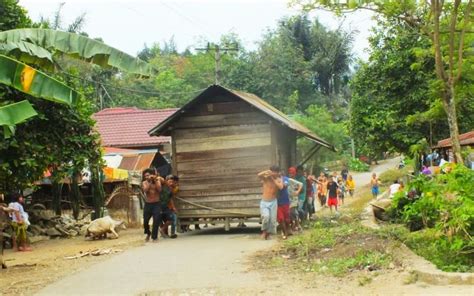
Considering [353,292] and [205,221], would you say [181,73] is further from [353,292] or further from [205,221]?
[353,292]

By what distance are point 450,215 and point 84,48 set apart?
6.23 m

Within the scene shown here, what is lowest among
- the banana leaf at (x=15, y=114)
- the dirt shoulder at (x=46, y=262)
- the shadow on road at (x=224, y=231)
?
the shadow on road at (x=224, y=231)

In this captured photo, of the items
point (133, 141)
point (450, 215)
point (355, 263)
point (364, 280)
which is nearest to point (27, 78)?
point (364, 280)

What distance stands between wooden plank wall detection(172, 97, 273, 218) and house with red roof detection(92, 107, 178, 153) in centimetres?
1247

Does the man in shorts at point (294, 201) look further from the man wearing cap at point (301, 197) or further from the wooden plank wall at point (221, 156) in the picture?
the wooden plank wall at point (221, 156)

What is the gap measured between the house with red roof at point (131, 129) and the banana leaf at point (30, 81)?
20.6 m

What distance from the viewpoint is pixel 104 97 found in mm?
50812

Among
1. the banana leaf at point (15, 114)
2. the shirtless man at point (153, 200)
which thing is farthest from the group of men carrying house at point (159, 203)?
the banana leaf at point (15, 114)

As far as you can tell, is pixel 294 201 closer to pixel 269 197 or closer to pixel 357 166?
pixel 269 197

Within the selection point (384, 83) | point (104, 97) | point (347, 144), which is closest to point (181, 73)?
point (104, 97)

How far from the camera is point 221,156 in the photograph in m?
16.6

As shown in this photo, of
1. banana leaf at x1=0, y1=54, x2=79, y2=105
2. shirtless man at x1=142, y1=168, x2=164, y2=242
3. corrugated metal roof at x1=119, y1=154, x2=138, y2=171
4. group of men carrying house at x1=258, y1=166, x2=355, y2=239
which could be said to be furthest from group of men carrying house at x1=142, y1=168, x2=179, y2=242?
corrugated metal roof at x1=119, y1=154, x2=138, y2=171

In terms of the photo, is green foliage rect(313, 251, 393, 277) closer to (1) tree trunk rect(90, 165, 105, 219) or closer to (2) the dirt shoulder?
(2) the dirt shoulder

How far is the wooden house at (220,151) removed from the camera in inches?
643
